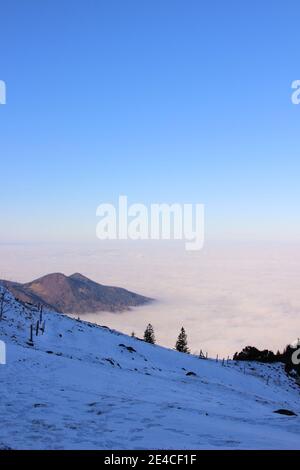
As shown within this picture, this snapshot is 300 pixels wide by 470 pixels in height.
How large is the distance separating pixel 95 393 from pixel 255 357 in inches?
3349

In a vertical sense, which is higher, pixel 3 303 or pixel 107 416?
pixel 107 416

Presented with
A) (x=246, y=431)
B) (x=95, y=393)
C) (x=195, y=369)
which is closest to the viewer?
(x=246, y=431)

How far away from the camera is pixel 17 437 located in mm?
12180

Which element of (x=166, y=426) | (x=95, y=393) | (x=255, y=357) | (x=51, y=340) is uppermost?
(x=166, y=426)

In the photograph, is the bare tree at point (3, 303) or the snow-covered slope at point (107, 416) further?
the bare tree at point (3, 303)

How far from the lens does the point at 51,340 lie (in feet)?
171

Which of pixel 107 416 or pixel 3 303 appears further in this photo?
pixel 3 303

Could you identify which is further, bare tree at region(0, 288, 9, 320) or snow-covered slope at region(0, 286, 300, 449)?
bare tree at region(0, 288, 9, 320)

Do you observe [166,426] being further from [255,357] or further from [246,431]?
[255,357]
